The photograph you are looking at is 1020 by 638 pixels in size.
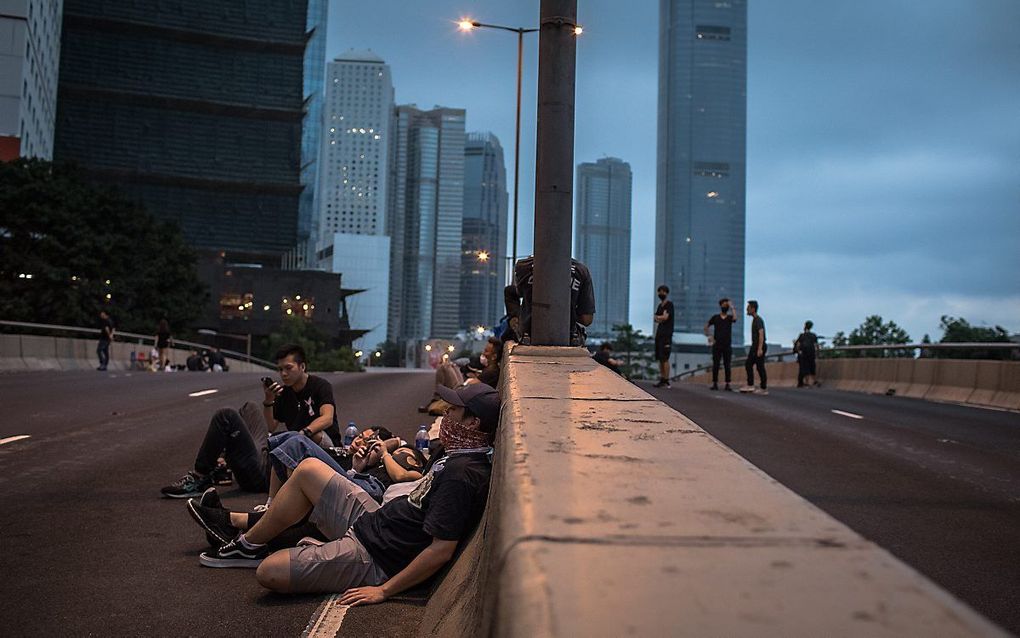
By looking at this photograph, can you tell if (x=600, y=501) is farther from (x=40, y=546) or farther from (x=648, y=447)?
(x=40, y=546)

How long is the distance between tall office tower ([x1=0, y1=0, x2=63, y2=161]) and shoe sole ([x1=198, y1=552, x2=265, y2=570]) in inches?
1982

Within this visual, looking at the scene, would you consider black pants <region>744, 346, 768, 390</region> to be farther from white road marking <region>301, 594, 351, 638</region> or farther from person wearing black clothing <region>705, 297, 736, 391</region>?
white road marking <region>301, 594, 351, 638</region>

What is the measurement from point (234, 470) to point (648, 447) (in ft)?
20.3

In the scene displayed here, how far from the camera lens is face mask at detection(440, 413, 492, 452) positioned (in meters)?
5.57

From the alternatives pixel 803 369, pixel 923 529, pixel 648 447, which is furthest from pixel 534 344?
pixel 803 369

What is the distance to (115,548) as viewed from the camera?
621 centimetres

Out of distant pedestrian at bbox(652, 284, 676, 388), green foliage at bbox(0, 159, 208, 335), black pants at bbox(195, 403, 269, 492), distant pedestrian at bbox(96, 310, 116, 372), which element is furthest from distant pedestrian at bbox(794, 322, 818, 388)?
green foliage at bbox(0, 159, 208, 335)

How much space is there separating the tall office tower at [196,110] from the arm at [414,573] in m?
110

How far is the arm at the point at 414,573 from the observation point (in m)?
5.05

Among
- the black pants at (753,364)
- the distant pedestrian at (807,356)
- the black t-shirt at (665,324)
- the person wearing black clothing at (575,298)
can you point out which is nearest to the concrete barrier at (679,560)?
the person wearing black clothing at (575,298)

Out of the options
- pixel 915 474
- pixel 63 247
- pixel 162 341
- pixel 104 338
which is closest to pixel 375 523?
pixel 915 474

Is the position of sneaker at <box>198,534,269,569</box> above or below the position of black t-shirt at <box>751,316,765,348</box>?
below

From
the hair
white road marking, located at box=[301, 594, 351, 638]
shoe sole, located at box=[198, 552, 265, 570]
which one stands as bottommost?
white road marking, located at box=[301, 594, 351, 638]

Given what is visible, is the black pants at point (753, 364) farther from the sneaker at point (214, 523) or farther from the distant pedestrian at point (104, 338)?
the distant pedestrian at point (104, 338)
